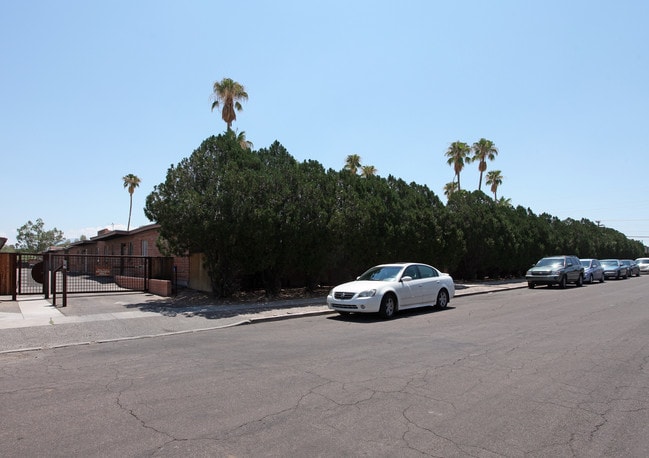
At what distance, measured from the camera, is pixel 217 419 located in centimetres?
481

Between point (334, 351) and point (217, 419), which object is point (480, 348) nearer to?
point (334, 351)

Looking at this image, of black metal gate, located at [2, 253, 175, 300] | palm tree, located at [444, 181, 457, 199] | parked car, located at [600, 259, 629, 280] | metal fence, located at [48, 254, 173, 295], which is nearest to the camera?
black metal gate, located at [2, 253, 175, 300]

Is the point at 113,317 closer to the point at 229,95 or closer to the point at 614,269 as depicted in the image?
the point at 229,95

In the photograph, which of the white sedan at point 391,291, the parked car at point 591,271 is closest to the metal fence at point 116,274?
the white sedan at point 391,291

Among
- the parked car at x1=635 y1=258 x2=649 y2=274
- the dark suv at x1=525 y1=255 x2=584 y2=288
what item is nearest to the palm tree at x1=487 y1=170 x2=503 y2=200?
the parked car at x1=635 y1=258 x2=649 y2=274

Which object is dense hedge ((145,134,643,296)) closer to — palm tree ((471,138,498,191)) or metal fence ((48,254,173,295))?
metal fence ((48,254,173,295))

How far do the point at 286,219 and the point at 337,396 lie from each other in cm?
1088

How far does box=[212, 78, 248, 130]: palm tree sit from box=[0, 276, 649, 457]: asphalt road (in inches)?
927

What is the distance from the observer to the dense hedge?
15055mm

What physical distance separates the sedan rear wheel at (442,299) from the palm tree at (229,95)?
21.2 m

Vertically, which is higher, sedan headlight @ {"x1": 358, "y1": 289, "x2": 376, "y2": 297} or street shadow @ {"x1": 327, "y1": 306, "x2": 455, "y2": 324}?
sedan headlight @ {"x1": 358, "y1": 289, "x2": 376, "y2": 297}

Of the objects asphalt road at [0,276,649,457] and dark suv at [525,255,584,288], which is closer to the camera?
asphalt road at [0,276,649,457]

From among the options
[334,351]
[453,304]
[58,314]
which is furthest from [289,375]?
[453,304]

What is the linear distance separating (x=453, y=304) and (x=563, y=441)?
501 inches
